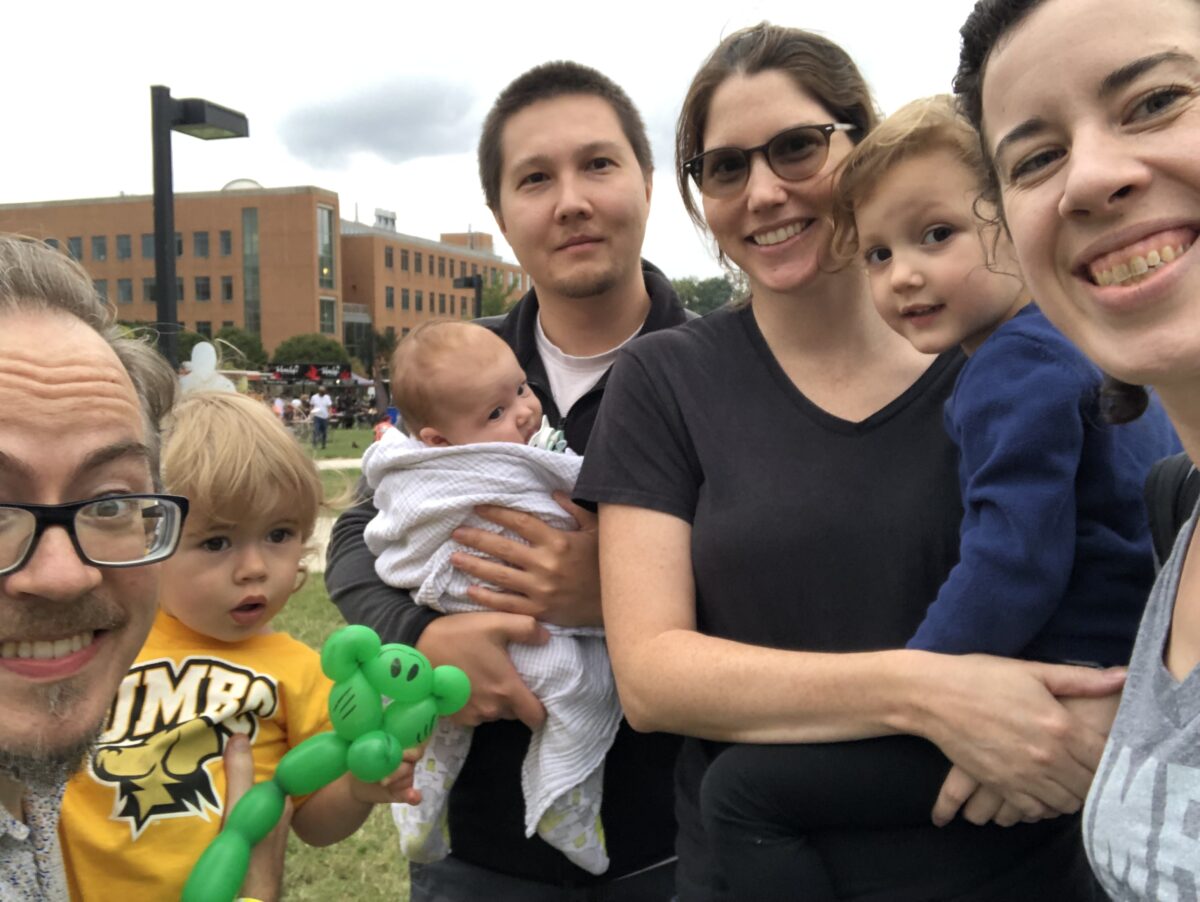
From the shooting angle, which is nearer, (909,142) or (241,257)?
(909,142)

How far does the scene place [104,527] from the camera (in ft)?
4.93

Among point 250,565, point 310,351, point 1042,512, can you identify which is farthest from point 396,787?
point 310,351

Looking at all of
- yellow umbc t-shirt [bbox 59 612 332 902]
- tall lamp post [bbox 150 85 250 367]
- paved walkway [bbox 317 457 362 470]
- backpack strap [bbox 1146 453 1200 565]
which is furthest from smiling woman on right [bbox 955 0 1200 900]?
paved walkway [bbox 317 457 362 470]

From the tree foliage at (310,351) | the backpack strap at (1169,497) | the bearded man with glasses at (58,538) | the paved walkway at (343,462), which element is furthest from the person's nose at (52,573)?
the tree foliage at (310,351)

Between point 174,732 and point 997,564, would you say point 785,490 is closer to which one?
point 997,564

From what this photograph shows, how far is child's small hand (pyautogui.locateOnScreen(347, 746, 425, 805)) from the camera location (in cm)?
189

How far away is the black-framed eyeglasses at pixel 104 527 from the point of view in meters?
1.38

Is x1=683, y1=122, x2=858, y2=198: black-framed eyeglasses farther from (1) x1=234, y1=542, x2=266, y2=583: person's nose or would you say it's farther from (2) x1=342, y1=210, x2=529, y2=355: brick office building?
(2) x1=342, y1=210, x2=529, y2=355: brick office building

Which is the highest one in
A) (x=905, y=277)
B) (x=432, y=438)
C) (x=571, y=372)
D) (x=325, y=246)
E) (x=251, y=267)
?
(x=325, y=246)

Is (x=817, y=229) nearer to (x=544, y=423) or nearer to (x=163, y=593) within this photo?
(x=544, y=423)

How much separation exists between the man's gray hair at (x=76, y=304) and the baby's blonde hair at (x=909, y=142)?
1395 mm

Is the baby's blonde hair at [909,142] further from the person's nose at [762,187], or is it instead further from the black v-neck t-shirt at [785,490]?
the black v-neck t-shirt at [785,490]

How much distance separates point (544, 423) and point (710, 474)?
30.2 inches

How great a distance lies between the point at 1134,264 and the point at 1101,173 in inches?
4.7
